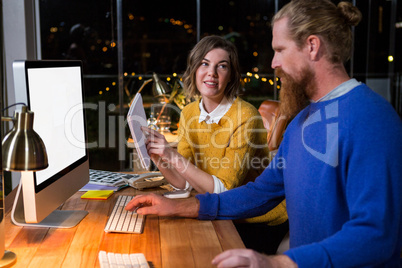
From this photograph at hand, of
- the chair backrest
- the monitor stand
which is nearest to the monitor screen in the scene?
the monitor stand

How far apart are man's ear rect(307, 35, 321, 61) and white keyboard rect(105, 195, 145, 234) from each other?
759 mm

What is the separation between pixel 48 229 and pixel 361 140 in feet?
3.32

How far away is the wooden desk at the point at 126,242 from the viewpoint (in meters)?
1.23

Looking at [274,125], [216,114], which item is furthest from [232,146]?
[274,125]

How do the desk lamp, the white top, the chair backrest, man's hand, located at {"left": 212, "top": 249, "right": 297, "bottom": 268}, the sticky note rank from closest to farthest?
1. man's hand, located at {"left": 212, "top": 249, "right": 297, "bottom": 268}
2. the desk lamp
3. the sticky note
4. the white top
5. the chair backrest

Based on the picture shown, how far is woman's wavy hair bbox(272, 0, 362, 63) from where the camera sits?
4.20 ft

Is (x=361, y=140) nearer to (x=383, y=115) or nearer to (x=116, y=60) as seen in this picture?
(x=383, y=115)

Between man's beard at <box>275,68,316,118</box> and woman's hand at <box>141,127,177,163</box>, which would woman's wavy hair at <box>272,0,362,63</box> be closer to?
man's beard at <box>275,68,316,118</box>

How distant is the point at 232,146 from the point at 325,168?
820 mm

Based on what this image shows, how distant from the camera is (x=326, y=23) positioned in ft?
4.19

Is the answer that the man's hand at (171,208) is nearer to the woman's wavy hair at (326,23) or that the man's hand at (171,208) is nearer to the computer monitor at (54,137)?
the computer monitor at (54,137)

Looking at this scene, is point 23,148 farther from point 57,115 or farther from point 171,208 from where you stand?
point 171,208

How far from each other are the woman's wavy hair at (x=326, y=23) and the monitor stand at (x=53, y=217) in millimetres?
942

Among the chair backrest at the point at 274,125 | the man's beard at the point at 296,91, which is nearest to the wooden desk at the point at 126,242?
the man's beard at the point at 296,91
